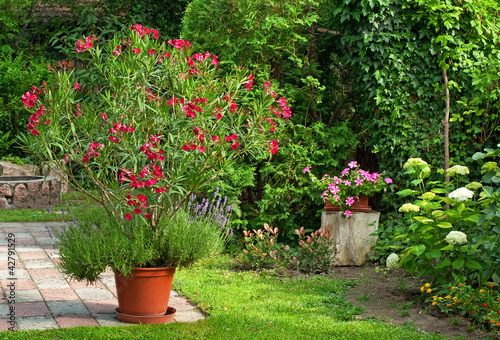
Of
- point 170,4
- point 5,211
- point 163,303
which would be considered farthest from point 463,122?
point 5,211

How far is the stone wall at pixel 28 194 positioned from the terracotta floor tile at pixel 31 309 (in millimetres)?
4860

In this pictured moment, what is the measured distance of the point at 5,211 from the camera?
871 centimetres

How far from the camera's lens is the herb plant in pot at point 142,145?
3787 millimetres

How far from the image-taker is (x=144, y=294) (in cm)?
404

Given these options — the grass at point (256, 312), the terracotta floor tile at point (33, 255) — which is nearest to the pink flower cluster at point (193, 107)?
the grass at point (256, 312)

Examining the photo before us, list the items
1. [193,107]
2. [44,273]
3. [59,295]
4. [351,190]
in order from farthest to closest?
[351,190], [44,273], [59,295], [193,107]

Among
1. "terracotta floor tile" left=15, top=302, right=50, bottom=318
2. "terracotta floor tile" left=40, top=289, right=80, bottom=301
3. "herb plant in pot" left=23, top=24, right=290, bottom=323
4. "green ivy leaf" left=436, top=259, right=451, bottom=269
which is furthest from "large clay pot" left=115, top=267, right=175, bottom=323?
"green ivy leaf" left=436, top=259, right=451, bottom=269

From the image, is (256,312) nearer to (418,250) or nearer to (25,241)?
(418,250)

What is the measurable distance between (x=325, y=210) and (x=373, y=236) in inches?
23.3

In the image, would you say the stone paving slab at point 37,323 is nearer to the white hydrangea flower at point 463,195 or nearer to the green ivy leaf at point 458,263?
the green ivy leaf at point 458,263

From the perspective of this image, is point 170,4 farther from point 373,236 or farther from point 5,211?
point 373,236

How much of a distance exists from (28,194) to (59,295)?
4932 mm

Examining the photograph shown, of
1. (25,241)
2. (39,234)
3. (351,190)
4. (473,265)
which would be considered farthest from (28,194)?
(473,265)

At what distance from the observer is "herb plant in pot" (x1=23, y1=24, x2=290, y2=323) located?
3787 mm
